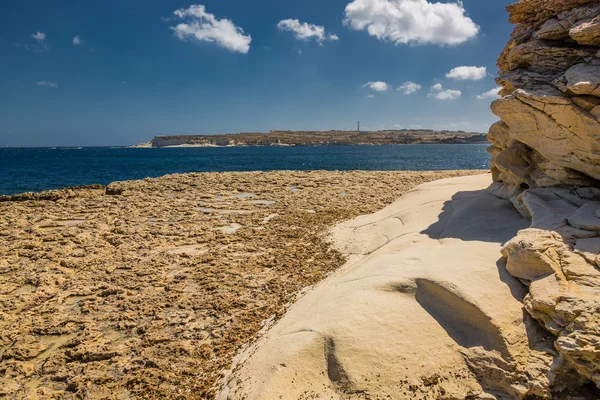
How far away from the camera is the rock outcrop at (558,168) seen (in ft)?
11.6

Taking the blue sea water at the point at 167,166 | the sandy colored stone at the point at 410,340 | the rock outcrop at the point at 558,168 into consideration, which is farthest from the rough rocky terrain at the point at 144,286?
the blue sea water at the point at 167,166

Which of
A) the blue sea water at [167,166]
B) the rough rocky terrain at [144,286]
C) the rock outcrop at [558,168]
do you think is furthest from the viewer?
the blue sea water at [167,166]

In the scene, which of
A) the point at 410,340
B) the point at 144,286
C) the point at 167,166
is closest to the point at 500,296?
the point at 410,340

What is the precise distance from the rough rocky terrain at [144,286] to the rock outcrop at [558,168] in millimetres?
3902

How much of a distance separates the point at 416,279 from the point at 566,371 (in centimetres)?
180

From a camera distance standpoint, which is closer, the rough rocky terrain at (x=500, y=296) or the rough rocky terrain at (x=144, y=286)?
the rough rocky terrain at (x=500, y=296)

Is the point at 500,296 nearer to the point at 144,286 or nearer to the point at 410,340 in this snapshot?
the point at 410,340

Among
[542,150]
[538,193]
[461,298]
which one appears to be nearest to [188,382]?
[461,298]

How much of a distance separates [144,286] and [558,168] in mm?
8549

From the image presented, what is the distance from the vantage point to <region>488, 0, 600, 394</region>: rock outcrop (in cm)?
354

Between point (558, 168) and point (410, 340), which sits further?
point (558, 168)

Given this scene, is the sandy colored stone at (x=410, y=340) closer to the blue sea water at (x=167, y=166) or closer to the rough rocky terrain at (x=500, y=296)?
the rough rocky terrain at (x=500, y=296)

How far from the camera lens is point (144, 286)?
7016 mm

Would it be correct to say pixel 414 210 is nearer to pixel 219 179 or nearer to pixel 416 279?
pixel 416 279
